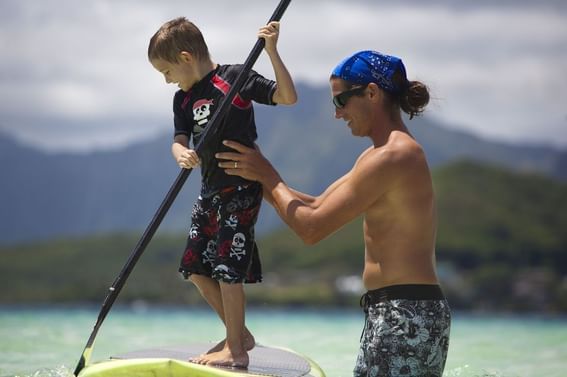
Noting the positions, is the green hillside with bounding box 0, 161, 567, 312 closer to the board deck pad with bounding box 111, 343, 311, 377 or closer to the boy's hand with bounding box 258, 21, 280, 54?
the board deck pad with bounding box 111, 343, 311, 377

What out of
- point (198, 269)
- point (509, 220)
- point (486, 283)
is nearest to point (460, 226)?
point (509, 220)

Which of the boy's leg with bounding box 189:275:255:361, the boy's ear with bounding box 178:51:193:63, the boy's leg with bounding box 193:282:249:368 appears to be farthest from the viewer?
the boy's leg with bounding box 189:275:255:361

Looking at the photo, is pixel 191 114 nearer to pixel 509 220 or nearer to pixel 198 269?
pixel 198 269

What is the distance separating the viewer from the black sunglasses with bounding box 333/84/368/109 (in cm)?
474

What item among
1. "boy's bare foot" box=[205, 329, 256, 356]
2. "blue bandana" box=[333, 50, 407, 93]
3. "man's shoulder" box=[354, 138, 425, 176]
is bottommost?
"boy's bare foot" box=[205, 329, 256, 356]

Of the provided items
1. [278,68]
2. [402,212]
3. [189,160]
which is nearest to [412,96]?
[402,212]

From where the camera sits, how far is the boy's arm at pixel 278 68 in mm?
5312

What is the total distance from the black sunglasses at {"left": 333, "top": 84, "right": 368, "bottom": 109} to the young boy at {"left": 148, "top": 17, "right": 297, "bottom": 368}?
23.1 inches

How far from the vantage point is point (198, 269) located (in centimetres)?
577

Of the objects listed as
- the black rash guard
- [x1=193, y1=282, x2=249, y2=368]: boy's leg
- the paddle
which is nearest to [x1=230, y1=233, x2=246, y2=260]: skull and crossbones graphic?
[x1=193, y1=282, x2=249, y2=368]: boy's leg

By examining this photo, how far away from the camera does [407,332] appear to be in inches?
178

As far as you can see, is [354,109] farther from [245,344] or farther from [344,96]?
[245,344]

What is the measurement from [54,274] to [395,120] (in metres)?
148

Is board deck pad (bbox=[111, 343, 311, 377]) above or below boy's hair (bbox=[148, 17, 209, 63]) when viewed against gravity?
below
